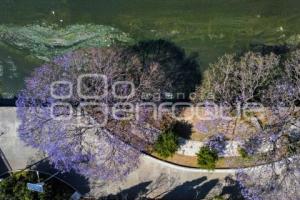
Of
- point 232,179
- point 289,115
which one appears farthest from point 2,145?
point 289,115

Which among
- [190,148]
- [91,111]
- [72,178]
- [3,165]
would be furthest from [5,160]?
[190,148]

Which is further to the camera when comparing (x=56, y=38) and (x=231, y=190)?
(x=56, y=38)

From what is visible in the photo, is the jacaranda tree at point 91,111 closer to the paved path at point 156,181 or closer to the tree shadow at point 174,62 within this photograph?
the paved path at point 156,181

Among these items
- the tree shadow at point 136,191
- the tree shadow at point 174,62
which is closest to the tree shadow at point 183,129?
the tree shadow at point 174,62

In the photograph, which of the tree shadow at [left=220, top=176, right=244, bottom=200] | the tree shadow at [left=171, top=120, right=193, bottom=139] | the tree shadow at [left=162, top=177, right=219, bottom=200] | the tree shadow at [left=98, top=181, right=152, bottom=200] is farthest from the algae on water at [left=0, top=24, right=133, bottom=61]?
the tree shadow at [left=220, top=176, right=244, bottom=200]

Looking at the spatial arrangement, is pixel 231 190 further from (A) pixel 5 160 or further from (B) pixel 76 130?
(A) pixel 5 160

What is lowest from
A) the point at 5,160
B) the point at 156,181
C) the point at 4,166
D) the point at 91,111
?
the point at 156,181
